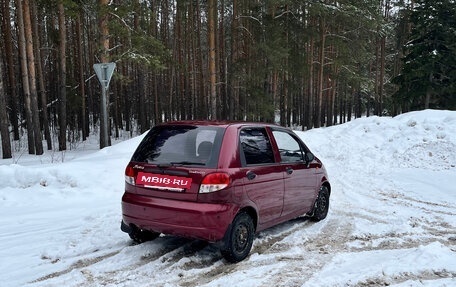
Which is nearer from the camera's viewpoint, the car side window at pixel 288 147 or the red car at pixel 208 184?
the red car at pixel 208 184

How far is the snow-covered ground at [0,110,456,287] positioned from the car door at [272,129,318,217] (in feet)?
1.42

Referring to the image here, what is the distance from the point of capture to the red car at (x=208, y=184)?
444 cm

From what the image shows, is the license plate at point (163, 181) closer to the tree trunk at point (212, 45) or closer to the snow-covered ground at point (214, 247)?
the snow-covered ground at point (214, 247)

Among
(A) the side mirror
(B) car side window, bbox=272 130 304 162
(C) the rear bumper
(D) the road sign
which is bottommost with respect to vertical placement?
(C) the rear bumper

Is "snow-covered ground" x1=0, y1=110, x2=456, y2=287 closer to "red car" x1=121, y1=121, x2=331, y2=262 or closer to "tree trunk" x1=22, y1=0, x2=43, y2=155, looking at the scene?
"red car" x1=121, y1=121, x2=331, y2=262

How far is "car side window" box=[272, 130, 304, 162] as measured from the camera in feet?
19.1

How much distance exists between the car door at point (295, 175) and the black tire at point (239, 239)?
99 centimetres

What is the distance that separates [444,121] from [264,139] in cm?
1235

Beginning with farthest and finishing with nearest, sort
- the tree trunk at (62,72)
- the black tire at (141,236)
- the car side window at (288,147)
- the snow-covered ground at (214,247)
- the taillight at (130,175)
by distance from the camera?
the tree trunk at (62,72)
the car side window at (288,147)
the black tire at (141,236)
the taillight at (130,175)
the snow-covered ground at (214,247)

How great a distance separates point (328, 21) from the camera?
26.3m

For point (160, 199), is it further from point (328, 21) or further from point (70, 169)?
point (328, 21)

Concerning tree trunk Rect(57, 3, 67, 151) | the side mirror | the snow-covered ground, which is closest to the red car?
the snow-covered ground

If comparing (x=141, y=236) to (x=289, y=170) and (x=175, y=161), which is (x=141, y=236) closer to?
(x=175, y=161)

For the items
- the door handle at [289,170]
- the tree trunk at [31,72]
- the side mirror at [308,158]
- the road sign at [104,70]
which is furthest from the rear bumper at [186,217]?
the tree trunk at [31,72]
